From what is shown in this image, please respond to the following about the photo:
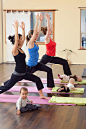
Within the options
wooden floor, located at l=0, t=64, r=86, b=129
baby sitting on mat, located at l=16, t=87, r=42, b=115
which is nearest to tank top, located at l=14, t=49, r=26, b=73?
baby sitting on mat, located at l=16, t=87, r=42, b=115

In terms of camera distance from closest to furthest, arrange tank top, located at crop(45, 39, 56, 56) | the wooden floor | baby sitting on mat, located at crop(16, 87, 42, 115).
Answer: the wooden floor, baby sitting on mat, located at crop(16, 87, 42, 115), tank top, located at crop(45, 39, 56, 56)

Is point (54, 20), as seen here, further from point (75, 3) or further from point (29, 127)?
point (29, 127)

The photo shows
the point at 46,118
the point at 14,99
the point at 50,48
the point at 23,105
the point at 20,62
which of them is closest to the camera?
the point at 46,118

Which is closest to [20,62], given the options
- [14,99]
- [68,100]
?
[14,99]

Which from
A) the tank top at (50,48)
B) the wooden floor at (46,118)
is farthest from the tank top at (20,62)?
the tank top at (50,48)

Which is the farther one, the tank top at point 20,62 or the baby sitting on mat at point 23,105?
the tank top at point 20,62

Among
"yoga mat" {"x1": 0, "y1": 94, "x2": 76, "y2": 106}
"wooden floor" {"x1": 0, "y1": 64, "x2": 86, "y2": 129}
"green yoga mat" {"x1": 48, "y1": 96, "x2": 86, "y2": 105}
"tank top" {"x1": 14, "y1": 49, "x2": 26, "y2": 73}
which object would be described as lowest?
"wooden floor" {"x1": 0, "y1": 64, "x2": 86, "y2": 129}

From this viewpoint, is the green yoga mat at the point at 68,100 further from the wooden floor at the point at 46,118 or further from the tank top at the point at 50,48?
the tank top at the point at 50,48

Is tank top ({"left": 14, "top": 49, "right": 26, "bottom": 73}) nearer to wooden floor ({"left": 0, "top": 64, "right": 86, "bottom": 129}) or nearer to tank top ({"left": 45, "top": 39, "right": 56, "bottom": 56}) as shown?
wooden floor ({"left": 0, "top": 64, "right": 86, "bottom": 129})

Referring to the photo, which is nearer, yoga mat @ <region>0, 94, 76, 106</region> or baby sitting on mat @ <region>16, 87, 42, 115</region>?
baby sitting on mat @ <region>16, 87, 42, 115</region>

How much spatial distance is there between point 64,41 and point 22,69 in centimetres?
534

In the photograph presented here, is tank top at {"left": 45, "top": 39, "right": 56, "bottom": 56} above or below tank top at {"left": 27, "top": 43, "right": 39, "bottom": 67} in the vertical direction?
above

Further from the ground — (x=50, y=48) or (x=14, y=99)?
(x=50, y=48)

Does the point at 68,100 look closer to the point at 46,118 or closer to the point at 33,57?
the point at 46,118
